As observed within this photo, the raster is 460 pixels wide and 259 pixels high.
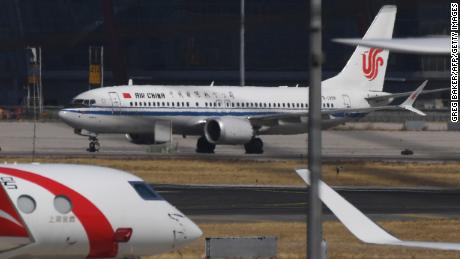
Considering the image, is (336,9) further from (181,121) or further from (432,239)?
(432,239)

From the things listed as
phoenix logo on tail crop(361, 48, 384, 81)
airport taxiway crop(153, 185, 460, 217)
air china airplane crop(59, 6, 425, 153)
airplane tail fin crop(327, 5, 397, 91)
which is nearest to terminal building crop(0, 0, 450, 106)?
phoenix logo on tail crop(361, 48, 384, 81)

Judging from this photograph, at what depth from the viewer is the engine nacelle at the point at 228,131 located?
69438 mm

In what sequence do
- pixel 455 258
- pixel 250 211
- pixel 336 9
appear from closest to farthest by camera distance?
1. pixel 455 258
2. pixel 250 211
3. pixel 336 9

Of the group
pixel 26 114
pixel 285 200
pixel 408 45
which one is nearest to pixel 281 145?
pixel 285 200

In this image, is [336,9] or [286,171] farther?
[336,9]

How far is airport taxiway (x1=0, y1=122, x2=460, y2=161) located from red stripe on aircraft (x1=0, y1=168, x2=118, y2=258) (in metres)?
45.6

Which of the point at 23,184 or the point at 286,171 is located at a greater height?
the point at 23,184

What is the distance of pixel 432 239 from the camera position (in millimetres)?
32812

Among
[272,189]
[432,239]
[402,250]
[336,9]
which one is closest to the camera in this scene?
[402,250]

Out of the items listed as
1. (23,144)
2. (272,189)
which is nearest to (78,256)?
(272,189)

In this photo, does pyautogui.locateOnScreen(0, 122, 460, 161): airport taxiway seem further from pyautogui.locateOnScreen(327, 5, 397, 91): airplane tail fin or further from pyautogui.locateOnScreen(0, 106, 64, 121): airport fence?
pyautogui.locateOnScreen(0, 106, 64, 121): airport fence

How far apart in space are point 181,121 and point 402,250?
4215cm

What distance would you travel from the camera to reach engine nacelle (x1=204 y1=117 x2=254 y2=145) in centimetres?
6944

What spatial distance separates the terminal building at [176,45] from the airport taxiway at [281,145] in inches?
1348
